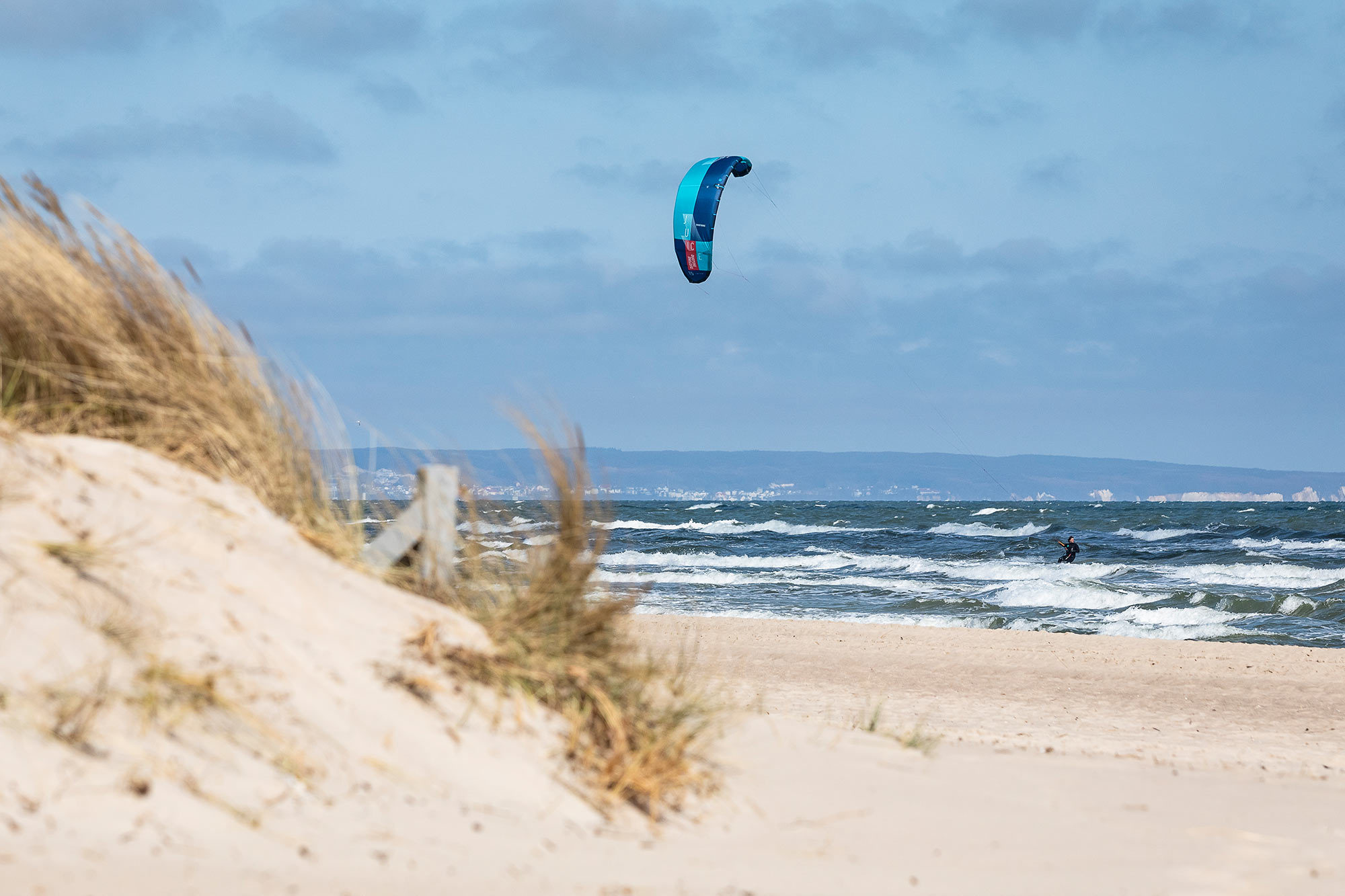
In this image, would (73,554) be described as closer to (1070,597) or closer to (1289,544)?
(1070,597)

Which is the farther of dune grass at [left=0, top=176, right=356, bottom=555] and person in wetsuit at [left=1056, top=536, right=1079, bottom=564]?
person in wetsuit at [left=1056, top=536, right=1079, bottom=564]

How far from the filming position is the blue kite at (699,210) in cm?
1653

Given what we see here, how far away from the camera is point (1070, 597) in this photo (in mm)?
18234

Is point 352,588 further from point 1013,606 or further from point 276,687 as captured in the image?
point 1013,606

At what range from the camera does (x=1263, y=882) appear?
357cm

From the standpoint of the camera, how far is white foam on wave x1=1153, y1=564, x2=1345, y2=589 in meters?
20.4

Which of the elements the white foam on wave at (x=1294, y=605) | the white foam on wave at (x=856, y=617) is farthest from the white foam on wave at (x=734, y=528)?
the white foam on wave at (x=1294, y=605)

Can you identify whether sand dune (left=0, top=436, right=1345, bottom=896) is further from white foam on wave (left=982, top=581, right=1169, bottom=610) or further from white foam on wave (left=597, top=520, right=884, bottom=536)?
white foam on wave (left=597, top=520, right=884, bottom=536)

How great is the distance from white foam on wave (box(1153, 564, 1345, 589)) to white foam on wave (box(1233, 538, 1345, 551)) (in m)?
6.82

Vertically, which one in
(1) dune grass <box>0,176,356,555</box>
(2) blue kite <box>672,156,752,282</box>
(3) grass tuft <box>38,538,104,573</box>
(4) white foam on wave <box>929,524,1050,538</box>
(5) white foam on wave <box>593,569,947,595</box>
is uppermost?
(2) blue kite <box>672,156,752,282</box>

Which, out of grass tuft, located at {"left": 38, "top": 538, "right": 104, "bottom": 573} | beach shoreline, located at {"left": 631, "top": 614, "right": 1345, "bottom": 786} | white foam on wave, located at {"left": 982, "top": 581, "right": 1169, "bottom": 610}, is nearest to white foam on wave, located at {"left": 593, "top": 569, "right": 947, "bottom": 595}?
white foam on wave, located at {"left": 982, "top": 581, "right": 1169, "bottom": 610}

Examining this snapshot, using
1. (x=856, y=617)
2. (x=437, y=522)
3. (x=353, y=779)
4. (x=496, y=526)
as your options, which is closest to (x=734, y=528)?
(x=856, y=617)

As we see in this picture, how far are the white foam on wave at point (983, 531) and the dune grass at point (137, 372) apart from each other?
3473 cm

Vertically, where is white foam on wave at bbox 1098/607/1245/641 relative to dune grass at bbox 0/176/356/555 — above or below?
below
